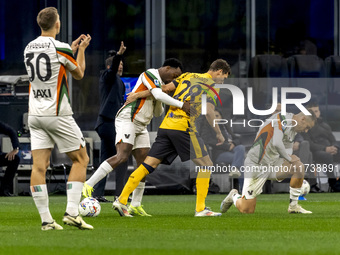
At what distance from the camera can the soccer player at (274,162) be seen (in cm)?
1220

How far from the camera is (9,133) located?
58.9 feet

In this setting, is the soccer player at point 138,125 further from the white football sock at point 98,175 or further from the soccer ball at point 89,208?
the soccer ball at point 89,208

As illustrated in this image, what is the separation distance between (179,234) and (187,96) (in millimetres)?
3185

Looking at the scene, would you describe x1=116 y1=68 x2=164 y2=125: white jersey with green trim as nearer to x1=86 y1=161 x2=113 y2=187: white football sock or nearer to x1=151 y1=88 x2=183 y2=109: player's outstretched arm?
x1=151 y1=88 x2=183 y2=109: player's outstretched arm

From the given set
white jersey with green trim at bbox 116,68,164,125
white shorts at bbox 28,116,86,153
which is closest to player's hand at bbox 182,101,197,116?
white jersey with green trim at bbox 116,68,164,125

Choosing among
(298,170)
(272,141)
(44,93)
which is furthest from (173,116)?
(44,93)

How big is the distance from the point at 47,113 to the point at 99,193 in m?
5.41

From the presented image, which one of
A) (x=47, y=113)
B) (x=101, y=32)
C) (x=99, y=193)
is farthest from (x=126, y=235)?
(x=101, y=32)

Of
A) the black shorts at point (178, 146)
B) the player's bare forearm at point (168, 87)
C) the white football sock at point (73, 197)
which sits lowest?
the white football sock at point (73, 197)

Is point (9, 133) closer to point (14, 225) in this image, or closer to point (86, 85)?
point (86, 85)

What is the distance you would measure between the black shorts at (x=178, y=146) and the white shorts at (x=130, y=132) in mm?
403

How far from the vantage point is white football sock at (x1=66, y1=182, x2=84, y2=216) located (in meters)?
8.92

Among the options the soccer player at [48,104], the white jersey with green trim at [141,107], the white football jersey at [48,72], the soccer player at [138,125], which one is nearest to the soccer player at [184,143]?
the soccer player at [138,125]

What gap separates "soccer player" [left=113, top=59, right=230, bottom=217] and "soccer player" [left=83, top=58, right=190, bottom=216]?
24cm
